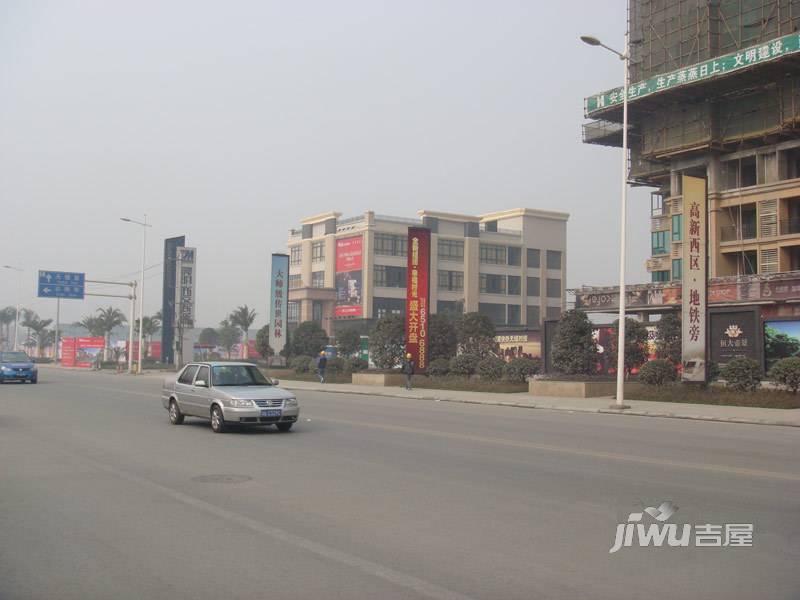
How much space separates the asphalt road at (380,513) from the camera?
19.9 ft

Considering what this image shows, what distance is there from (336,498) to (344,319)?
310 ft

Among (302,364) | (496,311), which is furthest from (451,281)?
(302,364)

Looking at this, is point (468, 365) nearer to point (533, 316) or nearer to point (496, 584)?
point (496, 584)

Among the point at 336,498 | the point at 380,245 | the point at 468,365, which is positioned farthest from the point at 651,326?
the point at 380,245

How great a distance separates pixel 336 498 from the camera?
9.44 m

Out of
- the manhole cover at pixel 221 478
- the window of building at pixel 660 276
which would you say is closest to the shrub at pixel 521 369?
the manhole cover at pixel 221 478

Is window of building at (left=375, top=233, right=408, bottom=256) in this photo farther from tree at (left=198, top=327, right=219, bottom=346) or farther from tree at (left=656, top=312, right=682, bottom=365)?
tree at (left=656, top=312, right=682, bottom=365)

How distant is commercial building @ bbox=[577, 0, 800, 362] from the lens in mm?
53812

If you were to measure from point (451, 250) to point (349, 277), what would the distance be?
14.7 m

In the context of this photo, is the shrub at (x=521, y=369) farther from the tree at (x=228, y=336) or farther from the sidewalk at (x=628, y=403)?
the tree at (x=228, y=336)

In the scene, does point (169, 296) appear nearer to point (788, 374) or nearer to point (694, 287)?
point (694, 287)

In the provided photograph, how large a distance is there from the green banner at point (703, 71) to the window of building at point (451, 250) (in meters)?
44.0

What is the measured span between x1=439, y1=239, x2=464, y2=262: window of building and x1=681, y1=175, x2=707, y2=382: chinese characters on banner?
251ft

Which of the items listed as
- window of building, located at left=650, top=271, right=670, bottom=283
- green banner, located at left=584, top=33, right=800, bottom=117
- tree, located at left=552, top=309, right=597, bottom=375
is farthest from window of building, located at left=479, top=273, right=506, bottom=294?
tree, located at left=552, top=309, right=597, bottom=375
